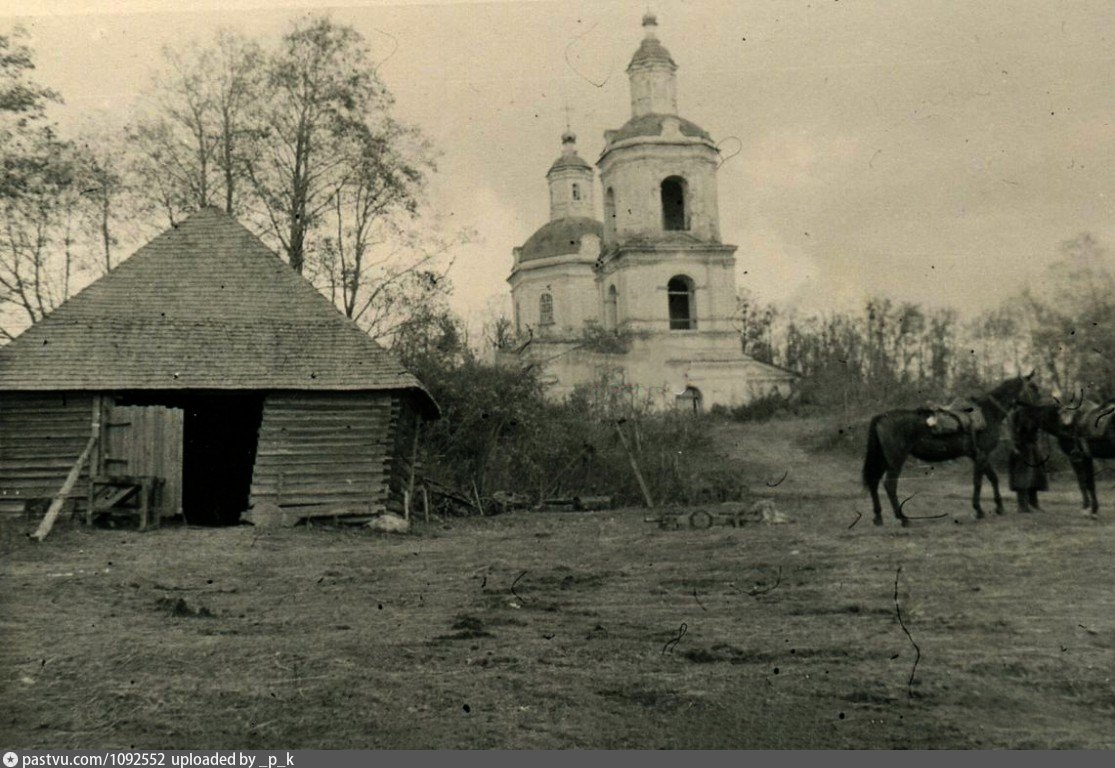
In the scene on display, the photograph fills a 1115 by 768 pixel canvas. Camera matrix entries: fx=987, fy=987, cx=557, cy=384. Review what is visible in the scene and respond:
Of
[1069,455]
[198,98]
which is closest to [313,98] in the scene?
[198,98]

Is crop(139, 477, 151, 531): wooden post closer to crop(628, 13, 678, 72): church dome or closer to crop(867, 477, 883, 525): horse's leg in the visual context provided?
crop(628, 13, 678, 72): church dome

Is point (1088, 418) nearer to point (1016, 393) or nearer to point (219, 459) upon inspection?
point (1016, 393)

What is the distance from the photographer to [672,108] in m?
11.8

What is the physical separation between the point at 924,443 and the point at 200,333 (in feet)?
36.8

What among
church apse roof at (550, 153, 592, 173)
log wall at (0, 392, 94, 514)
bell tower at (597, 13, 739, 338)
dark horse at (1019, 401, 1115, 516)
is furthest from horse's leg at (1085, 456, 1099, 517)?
church apse roof at (550, 153, 592, 173)

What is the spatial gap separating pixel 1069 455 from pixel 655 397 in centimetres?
817

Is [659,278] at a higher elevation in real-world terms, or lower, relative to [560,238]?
lower

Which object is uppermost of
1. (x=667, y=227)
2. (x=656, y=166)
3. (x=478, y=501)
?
(x=656, y=166)

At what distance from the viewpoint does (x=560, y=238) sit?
1719 inches

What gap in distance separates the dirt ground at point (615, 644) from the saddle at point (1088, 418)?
867 mm

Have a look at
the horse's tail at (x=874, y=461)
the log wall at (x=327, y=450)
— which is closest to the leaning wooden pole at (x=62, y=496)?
the log wall at (x=327, y=450)

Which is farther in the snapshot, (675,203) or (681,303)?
(681,303)

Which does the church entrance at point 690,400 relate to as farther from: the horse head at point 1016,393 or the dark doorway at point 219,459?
the dark doorway at point 219,459


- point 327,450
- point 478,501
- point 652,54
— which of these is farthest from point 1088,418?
point 478,501
